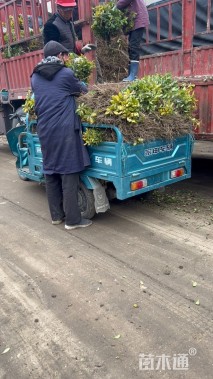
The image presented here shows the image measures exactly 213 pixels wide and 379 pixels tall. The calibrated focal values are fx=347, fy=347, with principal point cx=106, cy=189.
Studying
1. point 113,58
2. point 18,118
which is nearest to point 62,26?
point 113,58

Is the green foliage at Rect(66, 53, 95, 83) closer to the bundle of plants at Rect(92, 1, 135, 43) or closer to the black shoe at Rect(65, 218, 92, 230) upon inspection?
the bundle of plants at Rect(92, 1, 135, 43)

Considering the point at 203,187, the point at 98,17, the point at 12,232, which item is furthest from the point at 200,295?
the point at 98,17

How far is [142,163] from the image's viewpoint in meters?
4.06

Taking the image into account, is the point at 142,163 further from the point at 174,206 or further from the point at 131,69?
the point at 131,69

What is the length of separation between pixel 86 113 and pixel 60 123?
324 mm

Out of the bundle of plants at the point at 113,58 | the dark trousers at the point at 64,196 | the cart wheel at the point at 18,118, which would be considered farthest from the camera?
the cart wheel at the point at 18,118

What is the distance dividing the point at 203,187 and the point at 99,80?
2.54 metres

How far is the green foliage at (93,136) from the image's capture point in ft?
12.9

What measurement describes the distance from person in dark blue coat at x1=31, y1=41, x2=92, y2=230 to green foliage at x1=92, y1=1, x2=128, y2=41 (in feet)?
5.14

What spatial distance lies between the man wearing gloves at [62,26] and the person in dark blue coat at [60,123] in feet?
3.38

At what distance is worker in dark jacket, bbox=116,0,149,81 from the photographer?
5398 millimetres

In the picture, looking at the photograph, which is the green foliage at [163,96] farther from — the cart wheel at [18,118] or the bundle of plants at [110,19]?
the cart wheel at [18,118]

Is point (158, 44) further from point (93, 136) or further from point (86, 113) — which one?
point (93, 136)

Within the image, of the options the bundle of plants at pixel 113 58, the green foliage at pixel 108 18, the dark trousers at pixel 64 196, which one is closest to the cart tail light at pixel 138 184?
the dark trousers at pixel 64 196
